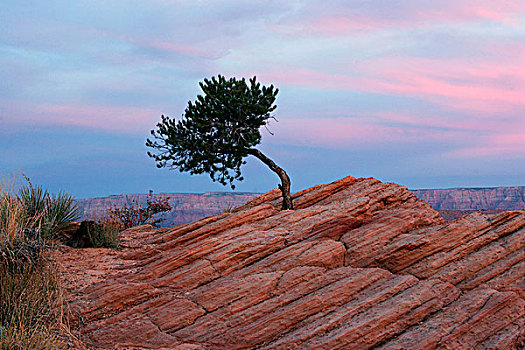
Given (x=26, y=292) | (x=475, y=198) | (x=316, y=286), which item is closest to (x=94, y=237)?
(x=26, y=292)

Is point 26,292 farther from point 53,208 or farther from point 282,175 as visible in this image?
point 282,175

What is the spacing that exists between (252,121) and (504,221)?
509 inches

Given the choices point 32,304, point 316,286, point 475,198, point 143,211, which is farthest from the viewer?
point 475,198

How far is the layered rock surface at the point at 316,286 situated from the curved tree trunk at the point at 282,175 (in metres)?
5.92

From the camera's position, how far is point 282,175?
23.5 m

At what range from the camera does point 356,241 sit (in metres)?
14.0

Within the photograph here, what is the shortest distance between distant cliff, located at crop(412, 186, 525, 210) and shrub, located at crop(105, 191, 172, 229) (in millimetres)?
47903

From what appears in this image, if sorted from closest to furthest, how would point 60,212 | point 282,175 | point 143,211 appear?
point 60,212 < point 282,175 < point 143,211

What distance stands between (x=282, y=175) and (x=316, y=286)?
11.6m

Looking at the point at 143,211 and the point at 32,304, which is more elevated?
the point at 143,211

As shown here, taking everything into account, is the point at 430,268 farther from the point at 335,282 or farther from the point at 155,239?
the point at 155,239

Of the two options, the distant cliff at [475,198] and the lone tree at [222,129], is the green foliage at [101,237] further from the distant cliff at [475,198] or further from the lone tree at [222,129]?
the distant cliff at [475,198]

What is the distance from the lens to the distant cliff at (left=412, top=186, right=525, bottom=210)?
69875 millimetres

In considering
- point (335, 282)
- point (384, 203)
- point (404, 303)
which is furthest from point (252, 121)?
point (404, 303)
